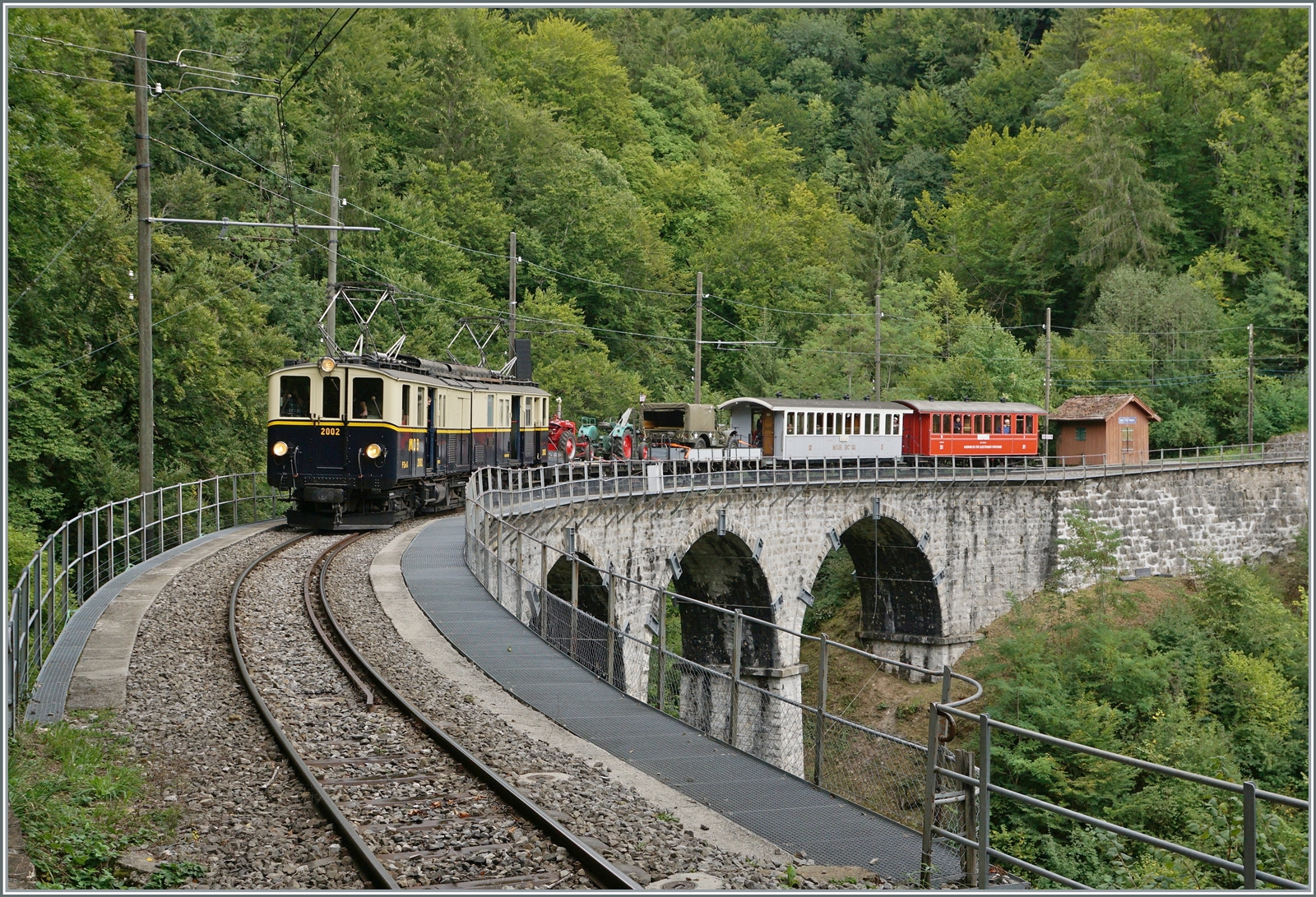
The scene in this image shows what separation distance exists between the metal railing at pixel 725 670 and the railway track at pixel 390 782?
2.14m

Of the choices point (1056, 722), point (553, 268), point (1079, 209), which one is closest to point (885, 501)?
point (1056, 722)

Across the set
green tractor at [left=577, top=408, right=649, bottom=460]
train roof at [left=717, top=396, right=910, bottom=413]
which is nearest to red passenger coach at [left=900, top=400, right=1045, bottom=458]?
train roof at [left=717, top=396, right=910, bottom=413]

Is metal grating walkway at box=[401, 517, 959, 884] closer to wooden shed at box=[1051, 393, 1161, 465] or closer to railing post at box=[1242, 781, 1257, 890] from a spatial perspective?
railing post at box=[1242, 781, 1257, 890]

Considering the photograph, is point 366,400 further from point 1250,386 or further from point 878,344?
point 1250,386

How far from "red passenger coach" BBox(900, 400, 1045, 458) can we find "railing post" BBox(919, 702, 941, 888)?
39.8m

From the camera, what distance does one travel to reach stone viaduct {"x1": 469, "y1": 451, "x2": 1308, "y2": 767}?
3186cm

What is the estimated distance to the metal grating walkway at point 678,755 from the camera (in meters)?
8.45

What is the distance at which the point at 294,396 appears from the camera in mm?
25141

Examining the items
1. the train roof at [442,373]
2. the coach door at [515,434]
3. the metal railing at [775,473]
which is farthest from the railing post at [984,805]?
the coach door at [515,434]

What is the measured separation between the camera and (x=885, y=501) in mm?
41656

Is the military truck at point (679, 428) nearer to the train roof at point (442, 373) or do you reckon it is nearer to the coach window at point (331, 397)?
the train roof at point (442, 373)

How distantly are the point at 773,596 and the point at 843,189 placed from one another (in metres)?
62.3

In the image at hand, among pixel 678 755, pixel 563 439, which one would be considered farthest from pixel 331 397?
pixel 678 755

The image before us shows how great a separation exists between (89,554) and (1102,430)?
1860 inches
